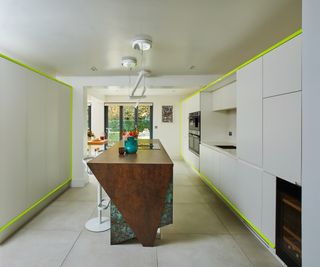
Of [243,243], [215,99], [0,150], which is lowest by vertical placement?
[243,243]

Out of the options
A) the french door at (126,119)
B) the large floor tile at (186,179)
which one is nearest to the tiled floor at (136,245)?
the large floor tile at (186,179)

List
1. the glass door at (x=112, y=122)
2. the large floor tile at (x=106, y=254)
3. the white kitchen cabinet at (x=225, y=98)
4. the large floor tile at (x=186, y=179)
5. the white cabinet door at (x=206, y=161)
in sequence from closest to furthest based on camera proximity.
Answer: the large floor tile at (x=106, y=254), the white kitchen cabinet at (x=225, y=98), the white cabinet door at (x=206, y=161), the large floor tile at (x=186, y=179), the glass door at (x=112, y=122)

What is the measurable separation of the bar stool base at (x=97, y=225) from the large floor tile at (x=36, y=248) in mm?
195

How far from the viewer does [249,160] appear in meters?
2.48

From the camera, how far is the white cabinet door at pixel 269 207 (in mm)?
2039

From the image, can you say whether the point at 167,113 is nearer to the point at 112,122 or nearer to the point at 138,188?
the point at 112,122

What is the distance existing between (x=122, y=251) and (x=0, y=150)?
70.4 inches

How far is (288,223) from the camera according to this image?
187cm

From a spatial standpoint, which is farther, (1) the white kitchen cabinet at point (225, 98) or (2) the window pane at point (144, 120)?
(2) the window pane at point (144, 120)

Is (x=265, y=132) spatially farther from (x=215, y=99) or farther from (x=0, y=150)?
(x=0, y=150)

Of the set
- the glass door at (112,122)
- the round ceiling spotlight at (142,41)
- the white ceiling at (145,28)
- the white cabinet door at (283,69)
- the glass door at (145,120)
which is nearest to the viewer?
the white cabinet door at (283,69)

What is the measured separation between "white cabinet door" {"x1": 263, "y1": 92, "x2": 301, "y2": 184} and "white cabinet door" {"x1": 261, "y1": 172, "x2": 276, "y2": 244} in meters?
0.12

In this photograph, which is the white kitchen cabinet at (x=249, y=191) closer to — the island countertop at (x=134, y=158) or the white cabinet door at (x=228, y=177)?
the white cabinet door at (x=228, y=177)

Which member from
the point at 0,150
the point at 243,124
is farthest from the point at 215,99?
→ the point at 0,150
